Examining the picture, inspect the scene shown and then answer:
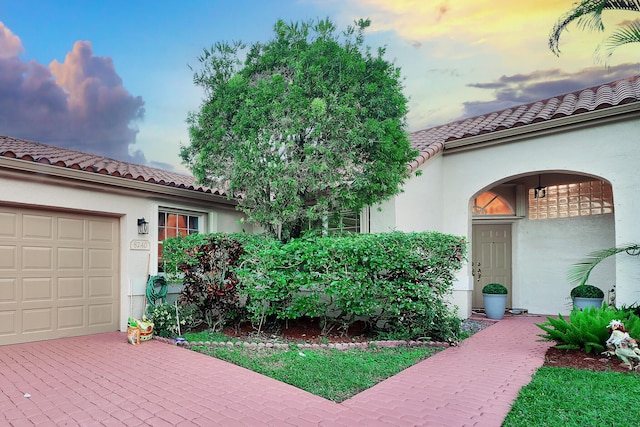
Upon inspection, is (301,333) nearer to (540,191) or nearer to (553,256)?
(553,256)

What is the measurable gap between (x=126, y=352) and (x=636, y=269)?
9118 millimetres

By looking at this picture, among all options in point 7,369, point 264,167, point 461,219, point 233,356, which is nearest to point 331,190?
point 264,167

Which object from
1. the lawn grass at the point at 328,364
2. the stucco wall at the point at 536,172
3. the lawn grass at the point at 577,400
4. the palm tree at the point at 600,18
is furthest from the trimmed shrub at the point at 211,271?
the palm tree at the point at 600,18

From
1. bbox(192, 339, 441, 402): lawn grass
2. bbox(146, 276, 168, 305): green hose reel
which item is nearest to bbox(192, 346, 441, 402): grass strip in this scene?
bbox(192, 339, 441, 402): lawn grass

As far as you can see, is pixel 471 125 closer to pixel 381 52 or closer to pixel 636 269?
pixel 381 52

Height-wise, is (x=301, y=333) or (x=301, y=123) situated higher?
(x=301, y=123)

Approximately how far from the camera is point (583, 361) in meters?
5.20

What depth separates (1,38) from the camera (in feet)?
40.2

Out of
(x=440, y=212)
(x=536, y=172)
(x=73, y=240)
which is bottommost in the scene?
(x=73, y=240)

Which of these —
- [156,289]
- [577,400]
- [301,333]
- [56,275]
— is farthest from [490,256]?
[56,275]

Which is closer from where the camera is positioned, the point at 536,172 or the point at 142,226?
the point at 142,226

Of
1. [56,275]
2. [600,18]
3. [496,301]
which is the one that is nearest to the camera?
[600,18]

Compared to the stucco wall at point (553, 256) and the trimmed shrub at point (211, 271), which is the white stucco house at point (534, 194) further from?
the trimmed shrub at point (211, 271)

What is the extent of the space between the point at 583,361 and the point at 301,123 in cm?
549
